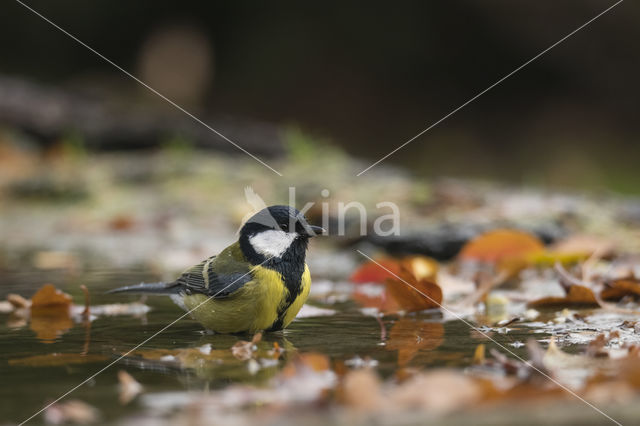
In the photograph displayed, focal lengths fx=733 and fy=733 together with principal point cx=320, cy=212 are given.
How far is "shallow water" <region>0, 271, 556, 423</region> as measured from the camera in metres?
1.90

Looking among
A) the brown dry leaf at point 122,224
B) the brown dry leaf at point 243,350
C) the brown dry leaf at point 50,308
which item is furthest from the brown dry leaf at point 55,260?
the brown dry leaf at point 243,350

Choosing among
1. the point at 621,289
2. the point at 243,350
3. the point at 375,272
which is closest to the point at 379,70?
the point at 375,272

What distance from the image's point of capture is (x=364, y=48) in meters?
13.4

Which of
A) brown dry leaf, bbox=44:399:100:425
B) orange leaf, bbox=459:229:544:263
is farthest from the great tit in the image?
orange leaf, bbox=459:229:544:263

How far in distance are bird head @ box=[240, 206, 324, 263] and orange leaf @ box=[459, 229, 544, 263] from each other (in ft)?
5.10

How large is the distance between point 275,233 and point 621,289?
149 centimetres

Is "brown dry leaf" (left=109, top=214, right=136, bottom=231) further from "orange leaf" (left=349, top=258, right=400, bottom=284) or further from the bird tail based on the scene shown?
the bird tail

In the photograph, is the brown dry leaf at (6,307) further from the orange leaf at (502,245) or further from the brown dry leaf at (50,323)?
the orange leaf at (502,245)

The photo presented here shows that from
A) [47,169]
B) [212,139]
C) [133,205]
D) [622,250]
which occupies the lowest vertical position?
[622,250]

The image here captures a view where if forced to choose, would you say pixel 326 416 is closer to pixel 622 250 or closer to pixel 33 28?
pixel 622 250

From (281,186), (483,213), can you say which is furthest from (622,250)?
(281,186)

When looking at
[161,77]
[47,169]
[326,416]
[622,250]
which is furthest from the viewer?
[161,77]

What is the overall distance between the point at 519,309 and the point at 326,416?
1.79m

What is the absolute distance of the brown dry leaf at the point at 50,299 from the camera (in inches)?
125
